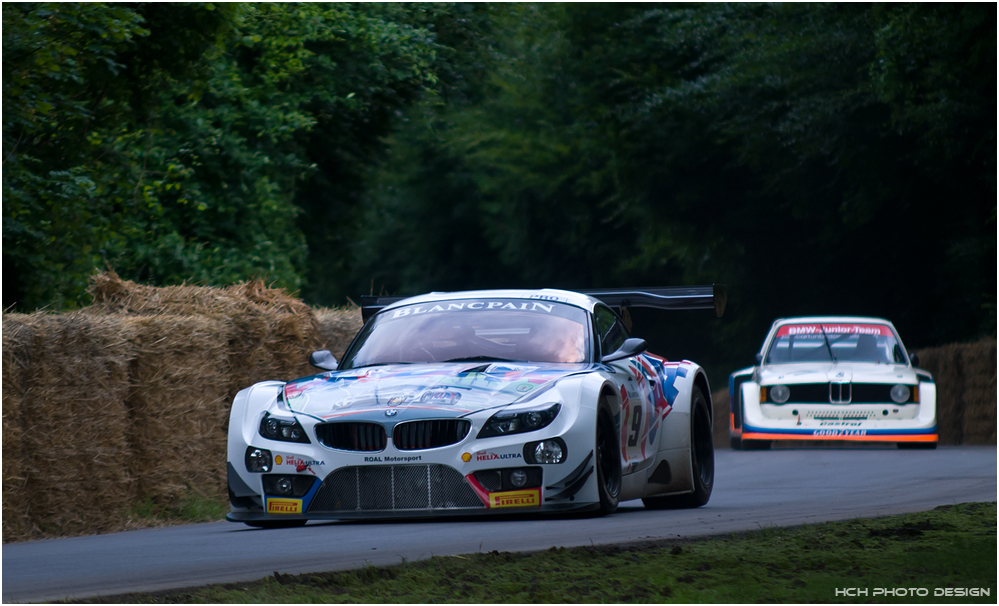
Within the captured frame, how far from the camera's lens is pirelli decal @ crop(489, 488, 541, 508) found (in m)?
8.88

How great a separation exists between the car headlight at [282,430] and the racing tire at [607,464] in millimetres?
1747

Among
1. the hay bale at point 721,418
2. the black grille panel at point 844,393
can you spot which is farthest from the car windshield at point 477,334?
the hay bale at point 721,418

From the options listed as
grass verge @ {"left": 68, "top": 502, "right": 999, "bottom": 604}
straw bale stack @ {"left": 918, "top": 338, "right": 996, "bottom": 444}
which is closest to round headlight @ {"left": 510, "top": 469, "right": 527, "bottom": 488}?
grass verge @ {"left": 68, "top": 502, "right": 999, "bottom": 604}

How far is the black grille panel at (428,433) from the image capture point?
8867mm

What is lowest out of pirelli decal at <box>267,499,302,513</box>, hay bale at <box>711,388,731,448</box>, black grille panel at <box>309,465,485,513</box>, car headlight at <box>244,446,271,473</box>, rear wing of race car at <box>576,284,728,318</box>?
hay bale at <box>711,388,731,448</box>

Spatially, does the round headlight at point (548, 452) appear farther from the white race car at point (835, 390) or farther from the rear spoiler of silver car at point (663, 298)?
the white race car at point (835, 390)

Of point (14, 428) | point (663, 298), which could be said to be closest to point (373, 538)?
point (14, 428)

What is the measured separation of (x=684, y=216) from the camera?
35969 millimetres

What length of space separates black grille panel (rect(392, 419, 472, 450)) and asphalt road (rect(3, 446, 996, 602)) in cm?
→ 51

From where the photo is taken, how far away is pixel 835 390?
800 inches

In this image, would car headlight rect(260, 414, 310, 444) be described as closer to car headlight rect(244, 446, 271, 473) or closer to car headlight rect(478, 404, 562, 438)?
car headlight rect(244, 446, 271, 473)

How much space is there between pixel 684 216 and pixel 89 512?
25960 millimetres

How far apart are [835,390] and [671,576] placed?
1399 centimetres

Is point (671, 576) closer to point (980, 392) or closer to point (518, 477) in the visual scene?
point (518, 477)
